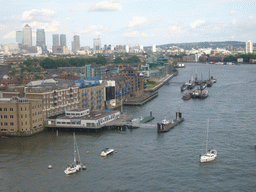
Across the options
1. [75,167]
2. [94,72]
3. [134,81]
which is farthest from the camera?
[94,72]

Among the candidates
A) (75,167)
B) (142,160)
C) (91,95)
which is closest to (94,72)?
(91,95)

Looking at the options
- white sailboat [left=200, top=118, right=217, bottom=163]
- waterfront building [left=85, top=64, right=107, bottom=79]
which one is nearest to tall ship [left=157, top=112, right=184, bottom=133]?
white sailboat [left=200, top=118, right=217, bottom=163]

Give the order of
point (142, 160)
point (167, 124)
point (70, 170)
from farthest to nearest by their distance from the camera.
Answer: point (167, 124) → point (142, 160) → point (70, 170)

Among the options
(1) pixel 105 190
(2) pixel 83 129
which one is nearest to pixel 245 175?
(1) pixel 105 190

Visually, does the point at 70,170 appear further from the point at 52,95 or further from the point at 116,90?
the point at 116,90

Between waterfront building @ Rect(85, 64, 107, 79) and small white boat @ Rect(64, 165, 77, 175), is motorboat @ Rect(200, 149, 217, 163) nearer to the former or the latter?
small white boat @ Rect(64, 165, 77, 175)

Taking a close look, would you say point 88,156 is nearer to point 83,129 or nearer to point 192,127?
point 83,129
